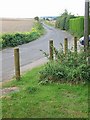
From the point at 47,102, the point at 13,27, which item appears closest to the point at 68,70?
the point at 47,102

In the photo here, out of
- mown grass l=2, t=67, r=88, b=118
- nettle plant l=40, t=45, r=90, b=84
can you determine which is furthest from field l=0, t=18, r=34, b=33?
mown grass l=2, t=67, r=88, b=118

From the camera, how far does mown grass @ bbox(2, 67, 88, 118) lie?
5.99 m

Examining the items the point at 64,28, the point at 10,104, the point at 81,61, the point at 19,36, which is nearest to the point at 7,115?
the point at 10,104

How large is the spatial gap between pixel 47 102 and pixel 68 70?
2256mm

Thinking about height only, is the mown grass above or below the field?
below

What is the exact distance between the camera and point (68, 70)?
882cm

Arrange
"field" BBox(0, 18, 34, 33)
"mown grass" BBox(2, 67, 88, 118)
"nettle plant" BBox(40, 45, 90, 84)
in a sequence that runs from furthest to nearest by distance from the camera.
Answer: "field" BBox(0, 18, 34, 33) → "nettle plant" BBox(40, 45, 90, 84) → "mown grass" BBox(2, 67, 88, 118)

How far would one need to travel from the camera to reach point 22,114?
5.94 m

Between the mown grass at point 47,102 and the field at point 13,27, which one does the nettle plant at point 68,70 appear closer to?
the mown grass at point 47,102

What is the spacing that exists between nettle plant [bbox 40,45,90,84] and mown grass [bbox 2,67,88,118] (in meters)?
0.30

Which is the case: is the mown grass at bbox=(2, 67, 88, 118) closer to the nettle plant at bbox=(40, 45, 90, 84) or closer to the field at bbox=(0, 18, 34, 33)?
the nettle plant at bbox=(40, 45, 90, 84)

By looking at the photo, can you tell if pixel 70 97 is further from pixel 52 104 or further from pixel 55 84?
pixel 55 84

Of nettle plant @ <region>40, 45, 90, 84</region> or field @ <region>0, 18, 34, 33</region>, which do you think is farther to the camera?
field @ <region>0, 18, 34, 33</region>

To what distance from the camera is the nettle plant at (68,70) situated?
27.8 ft
